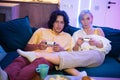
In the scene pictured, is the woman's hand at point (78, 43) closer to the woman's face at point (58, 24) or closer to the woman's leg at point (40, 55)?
the woman's face at point (58, 24)

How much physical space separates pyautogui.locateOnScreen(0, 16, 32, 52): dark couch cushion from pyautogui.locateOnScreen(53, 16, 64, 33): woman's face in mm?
346

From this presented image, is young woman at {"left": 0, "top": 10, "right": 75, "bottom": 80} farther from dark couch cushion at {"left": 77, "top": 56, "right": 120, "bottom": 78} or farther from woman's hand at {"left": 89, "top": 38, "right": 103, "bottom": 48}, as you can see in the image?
dark couch cushion at {"left": 77, "top": 56, "right": 120, "bottom": 78}

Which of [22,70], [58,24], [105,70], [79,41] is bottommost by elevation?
[105,70]

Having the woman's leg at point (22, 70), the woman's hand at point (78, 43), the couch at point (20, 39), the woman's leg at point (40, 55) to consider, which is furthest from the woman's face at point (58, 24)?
the woman's leg at point (22, 70)

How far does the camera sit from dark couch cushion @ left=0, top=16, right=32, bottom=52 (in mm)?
2523

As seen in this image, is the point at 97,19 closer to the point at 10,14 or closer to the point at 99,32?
the point at 10,14

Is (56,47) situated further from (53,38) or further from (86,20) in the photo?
(86,20)

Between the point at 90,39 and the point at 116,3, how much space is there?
255 cm

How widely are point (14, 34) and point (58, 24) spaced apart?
1.85ft

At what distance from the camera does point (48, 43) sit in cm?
247

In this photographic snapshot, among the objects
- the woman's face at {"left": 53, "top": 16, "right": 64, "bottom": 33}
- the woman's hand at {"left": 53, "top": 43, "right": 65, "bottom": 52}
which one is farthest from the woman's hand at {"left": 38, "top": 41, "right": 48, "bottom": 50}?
the woman's face at {"left": 53, "top": 16, "right": 64, "bottom": 33}

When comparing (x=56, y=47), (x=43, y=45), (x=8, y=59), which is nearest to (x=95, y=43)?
(x=56, y=47)

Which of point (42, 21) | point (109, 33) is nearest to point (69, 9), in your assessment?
point (42, 21)

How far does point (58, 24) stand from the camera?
102 inches
